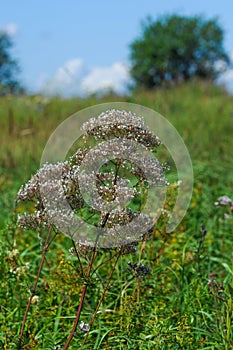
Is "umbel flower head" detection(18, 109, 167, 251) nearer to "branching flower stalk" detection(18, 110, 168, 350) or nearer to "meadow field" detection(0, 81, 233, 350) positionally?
"branching flower stalk" detection(18, 110, 168, 350)

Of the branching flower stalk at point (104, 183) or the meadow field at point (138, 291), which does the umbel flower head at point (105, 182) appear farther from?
the meadow field at point (138, 291)

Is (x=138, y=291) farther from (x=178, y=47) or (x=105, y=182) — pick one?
(x=178, y=47)

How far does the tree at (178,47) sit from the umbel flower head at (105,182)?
33.1 metres

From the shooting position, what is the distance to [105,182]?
2352mm

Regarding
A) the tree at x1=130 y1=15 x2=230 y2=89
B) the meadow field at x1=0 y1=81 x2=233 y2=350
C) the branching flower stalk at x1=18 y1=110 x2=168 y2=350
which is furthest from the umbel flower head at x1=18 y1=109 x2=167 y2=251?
the tree at x1=130 y1=15 x2=230 y2=89

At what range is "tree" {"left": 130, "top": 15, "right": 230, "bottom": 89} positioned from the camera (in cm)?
3553

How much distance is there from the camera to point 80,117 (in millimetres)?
9266

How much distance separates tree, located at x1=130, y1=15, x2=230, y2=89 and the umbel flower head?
108 ft

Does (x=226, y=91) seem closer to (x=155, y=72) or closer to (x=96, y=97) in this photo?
(x=96, y=97)

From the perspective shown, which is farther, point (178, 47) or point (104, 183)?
point (178, 47)

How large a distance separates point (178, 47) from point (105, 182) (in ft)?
116

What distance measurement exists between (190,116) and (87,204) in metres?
7.36

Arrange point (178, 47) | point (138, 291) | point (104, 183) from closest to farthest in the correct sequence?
point (104, 183), point (138, 291), point (178, 47)

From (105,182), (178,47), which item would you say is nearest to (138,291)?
(105,182)
